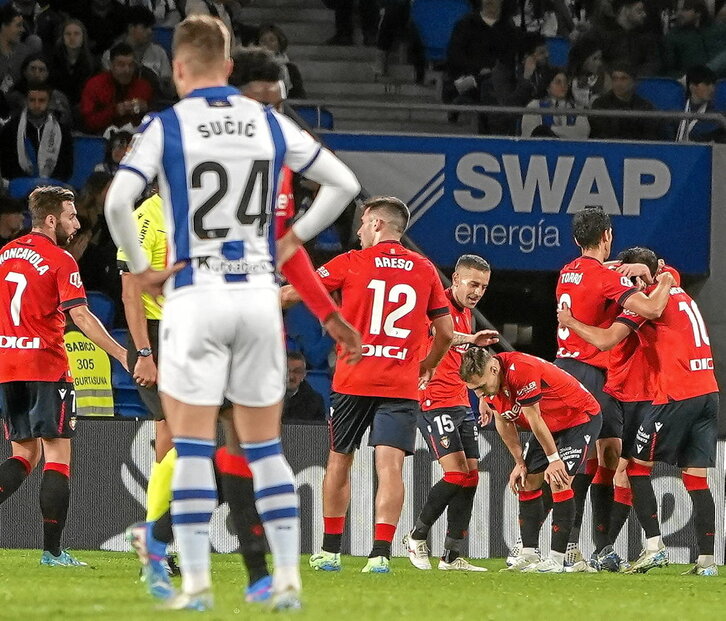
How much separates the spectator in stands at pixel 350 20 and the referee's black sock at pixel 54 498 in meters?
8.94

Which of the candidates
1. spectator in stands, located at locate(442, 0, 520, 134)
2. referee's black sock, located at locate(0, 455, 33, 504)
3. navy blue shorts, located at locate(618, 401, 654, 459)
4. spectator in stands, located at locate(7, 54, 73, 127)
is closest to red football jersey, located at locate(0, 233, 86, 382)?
referee's black sock, located at locate(0, 455, 33, 504)

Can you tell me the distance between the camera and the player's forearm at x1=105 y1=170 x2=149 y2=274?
4.87 m

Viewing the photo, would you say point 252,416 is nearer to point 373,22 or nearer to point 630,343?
point 630,343

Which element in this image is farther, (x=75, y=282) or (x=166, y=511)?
(x=75, y=282)

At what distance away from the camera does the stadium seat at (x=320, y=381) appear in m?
12.7

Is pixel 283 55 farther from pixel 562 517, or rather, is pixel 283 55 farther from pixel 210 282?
pixel 210 282

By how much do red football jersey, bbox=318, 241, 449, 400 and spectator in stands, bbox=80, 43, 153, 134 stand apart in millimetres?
5783

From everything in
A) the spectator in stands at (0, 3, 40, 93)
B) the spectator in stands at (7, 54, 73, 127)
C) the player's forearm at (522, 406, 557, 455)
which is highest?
the spectator in stands at (0, 3, 40, 93)

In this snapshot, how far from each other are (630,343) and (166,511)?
415 centimetres

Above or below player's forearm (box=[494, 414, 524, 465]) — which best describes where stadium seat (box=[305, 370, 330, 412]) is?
below

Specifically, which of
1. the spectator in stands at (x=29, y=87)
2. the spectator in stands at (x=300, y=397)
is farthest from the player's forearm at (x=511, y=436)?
the spectator in stands at (x=29, y=87)

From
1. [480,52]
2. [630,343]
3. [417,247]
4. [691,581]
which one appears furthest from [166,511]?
[480,52]

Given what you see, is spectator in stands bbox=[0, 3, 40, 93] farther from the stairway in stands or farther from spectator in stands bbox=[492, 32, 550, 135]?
spectator in stands bbox=[492, 32, 550, 135]

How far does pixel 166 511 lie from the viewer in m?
7.00
